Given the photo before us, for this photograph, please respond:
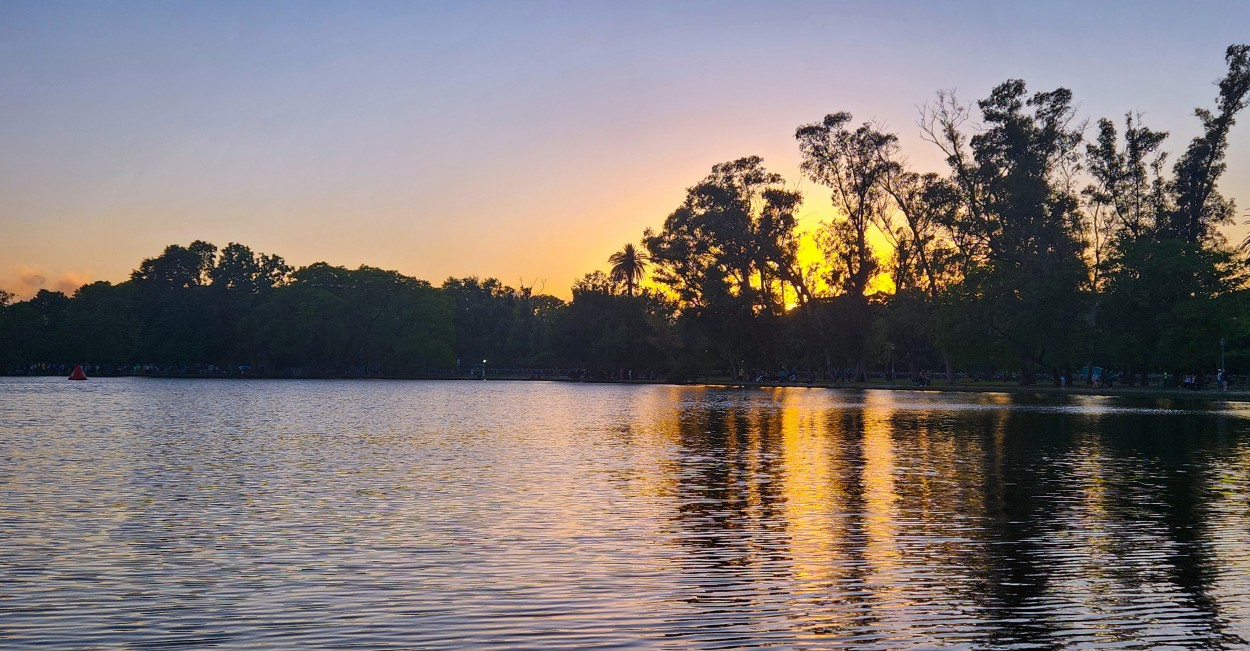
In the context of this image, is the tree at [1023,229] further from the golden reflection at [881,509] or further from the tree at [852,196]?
the golden reflection at [881,509]

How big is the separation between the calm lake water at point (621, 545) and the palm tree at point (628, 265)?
472ft

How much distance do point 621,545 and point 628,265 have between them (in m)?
166

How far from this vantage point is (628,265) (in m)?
183

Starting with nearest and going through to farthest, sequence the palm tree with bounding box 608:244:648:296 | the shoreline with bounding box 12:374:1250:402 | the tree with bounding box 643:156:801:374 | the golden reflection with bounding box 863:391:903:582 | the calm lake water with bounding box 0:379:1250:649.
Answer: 1. the calm lake water with bounding box 0:379:1250:649
2. the golden reflection with bounding box 863:391:903:582
3. the shoreline with bounding box 12:374:1250:402
4. the tree with bounding box 643:156:801:374
5. the palm tree with bounding box 608:244:648:296

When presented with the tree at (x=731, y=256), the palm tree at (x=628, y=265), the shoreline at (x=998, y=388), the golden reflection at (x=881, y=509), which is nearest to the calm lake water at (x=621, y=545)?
the golden reflection at (x=881, y=509)

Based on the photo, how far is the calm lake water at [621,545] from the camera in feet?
37.6

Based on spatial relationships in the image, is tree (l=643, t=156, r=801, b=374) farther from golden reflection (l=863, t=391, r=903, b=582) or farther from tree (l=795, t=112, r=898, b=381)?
golden reflection (l=863, t=391, r=903, b=582)

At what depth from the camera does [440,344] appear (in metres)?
197

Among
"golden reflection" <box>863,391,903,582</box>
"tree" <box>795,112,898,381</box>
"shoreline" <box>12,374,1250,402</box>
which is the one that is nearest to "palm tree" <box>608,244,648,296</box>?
"shoreline" <box>12,374,1250,402</box>

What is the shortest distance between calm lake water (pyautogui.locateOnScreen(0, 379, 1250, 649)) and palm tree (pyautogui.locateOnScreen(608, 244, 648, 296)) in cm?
14376

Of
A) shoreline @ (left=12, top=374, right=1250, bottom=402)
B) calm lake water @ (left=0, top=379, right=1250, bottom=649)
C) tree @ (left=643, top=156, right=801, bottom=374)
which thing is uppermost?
tree @ (left=643, top=156, right=801, bottom=374)

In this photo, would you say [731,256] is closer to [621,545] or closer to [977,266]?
[977,266]

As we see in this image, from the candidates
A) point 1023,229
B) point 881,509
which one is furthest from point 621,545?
point 1023,229

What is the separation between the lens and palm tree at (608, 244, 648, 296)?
181125 millimetres
